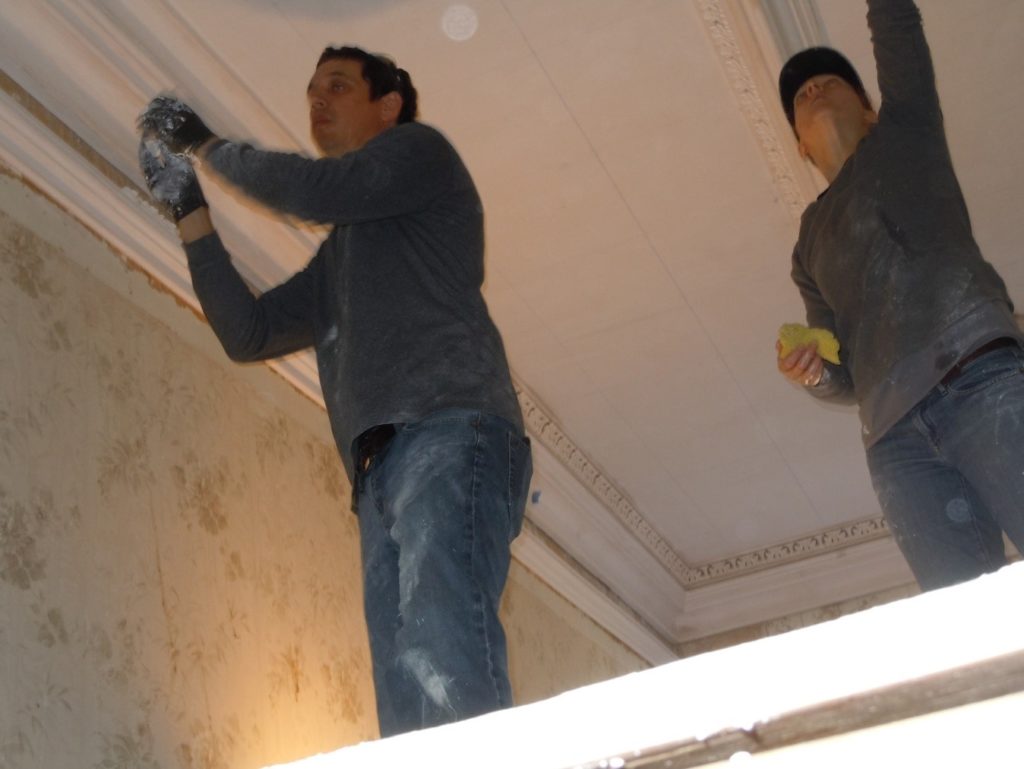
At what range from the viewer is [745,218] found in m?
3.27

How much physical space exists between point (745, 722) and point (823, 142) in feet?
5.49

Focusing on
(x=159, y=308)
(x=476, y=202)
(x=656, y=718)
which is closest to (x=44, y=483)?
(x=159, y=308)

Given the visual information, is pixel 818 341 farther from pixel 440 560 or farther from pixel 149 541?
pixel 149 541

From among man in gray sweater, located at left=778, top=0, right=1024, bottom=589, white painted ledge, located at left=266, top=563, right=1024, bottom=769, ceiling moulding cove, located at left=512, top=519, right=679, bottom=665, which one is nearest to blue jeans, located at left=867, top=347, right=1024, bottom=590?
man in gray sweater, located at left=778, top=0, right=1024, bottom=589

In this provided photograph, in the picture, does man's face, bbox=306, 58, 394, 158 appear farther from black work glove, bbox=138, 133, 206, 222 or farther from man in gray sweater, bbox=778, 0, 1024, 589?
man in gray sweater, bbox=778, 0, 1024, 589

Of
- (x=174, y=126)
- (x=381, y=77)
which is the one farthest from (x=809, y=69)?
(x=174, y=126)

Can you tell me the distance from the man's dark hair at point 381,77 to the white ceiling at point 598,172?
41cm

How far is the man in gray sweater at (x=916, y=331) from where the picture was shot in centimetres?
166

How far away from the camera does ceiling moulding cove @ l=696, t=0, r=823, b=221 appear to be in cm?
271

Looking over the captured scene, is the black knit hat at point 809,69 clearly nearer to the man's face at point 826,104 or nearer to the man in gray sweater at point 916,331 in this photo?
the man's face at point 826,104

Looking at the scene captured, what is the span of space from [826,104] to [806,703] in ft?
5.64

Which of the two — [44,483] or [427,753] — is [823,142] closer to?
[44,483]

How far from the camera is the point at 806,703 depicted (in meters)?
0.65

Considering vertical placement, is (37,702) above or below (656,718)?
below
